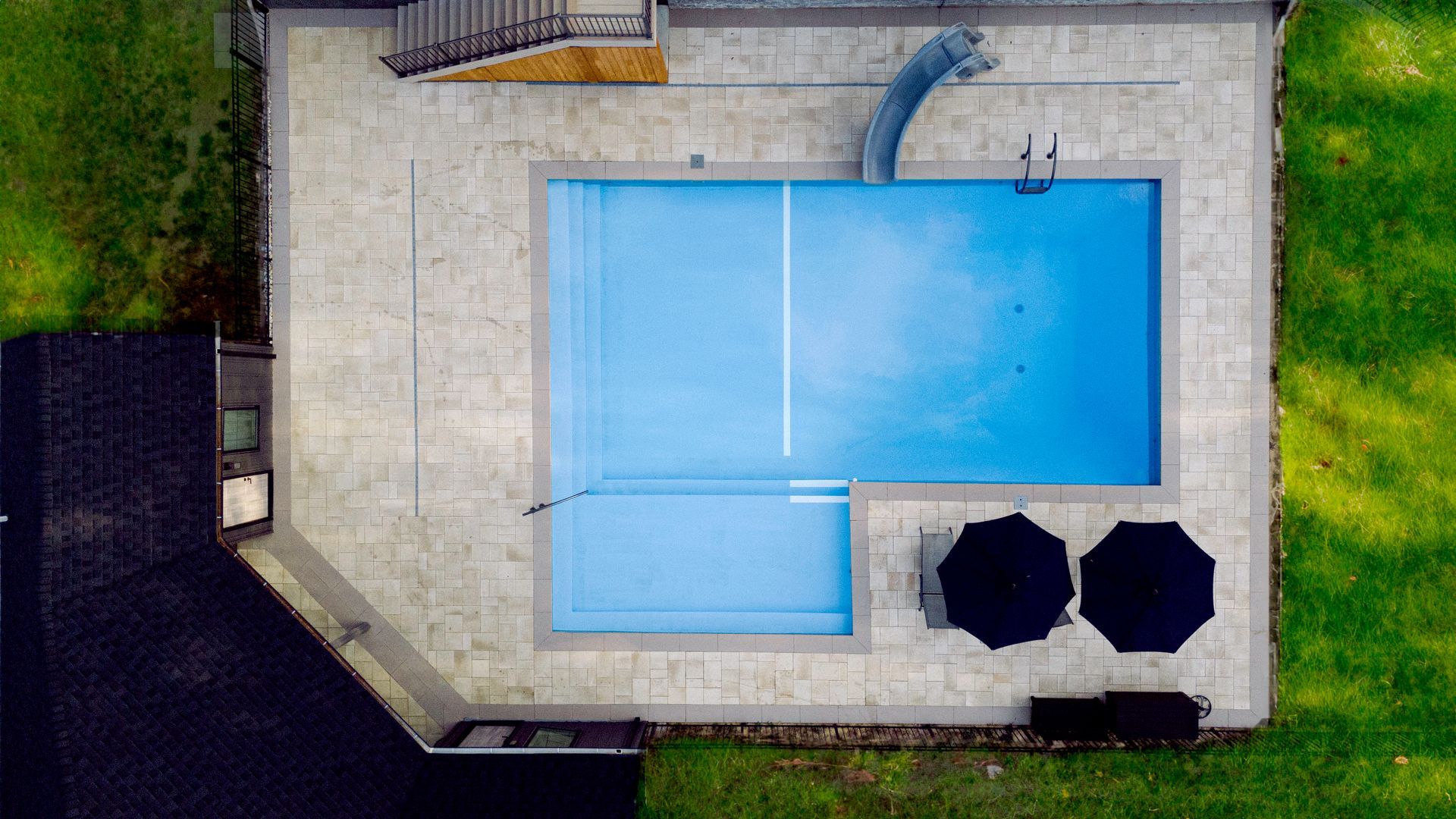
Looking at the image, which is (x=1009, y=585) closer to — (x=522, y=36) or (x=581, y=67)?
(x=581, y=67)

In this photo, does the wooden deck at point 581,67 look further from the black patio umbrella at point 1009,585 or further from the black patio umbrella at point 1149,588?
the black patio umbrella at point 1149,588

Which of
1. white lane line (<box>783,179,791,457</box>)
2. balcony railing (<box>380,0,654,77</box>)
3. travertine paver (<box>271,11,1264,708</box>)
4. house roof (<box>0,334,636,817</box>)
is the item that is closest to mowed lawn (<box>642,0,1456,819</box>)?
travertine paver (<box>271,11,1264,708</box>)

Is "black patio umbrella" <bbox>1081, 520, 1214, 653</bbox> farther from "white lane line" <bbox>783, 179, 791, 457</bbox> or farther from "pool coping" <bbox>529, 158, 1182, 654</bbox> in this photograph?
"white lane line" <bbox>783, 179, 791, 457</bbox>

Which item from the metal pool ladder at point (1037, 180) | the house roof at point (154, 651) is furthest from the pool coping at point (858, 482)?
the house roof at point (154, 651)

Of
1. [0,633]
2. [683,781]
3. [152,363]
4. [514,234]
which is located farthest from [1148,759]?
[0,633]

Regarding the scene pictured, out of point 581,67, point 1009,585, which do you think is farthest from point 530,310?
point 1009,585

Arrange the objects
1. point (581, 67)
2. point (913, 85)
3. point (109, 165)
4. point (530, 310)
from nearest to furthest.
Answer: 1. point (913, 85)
2. point (581, 67)
3. point (530, 310)
4. point (109, 165)
